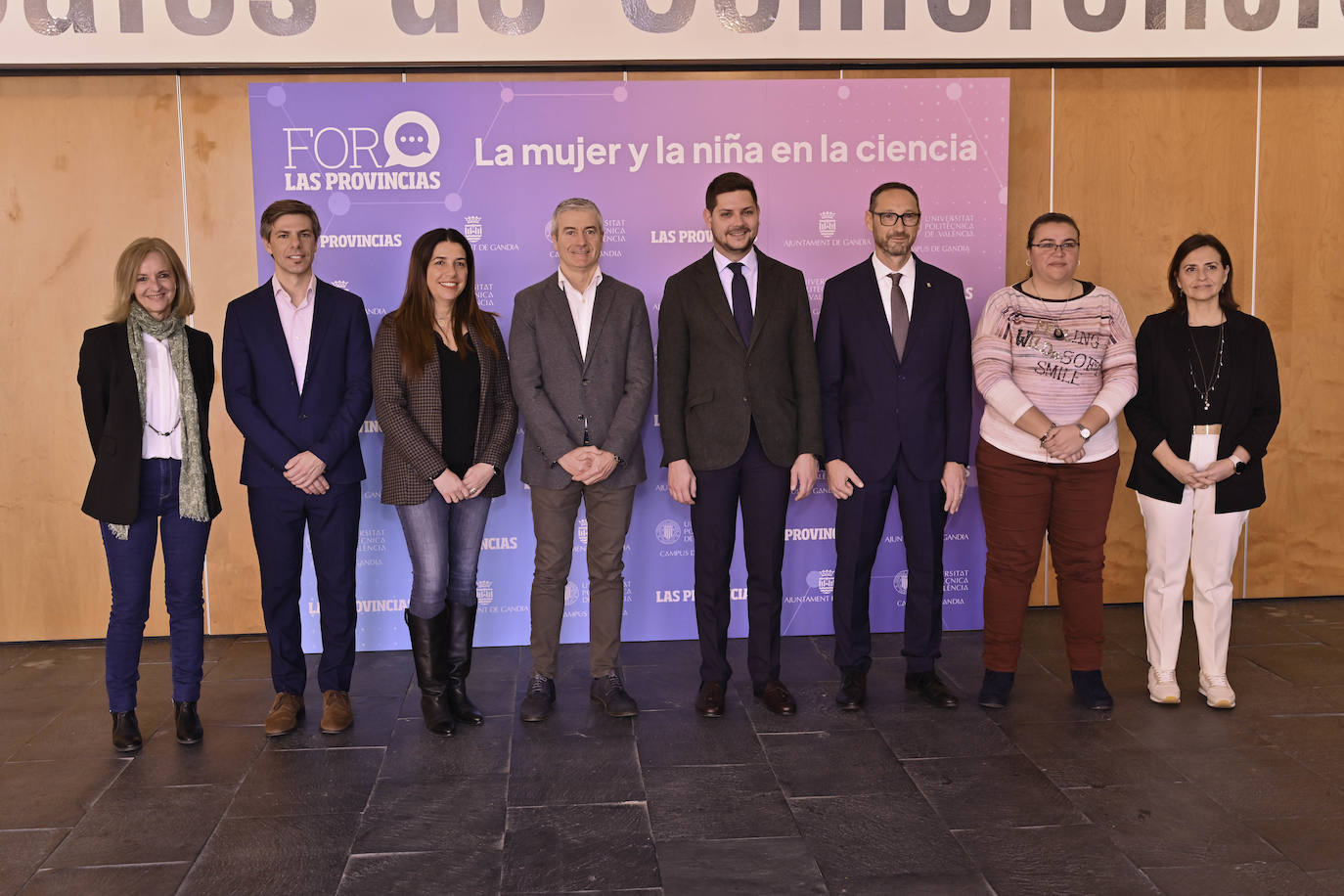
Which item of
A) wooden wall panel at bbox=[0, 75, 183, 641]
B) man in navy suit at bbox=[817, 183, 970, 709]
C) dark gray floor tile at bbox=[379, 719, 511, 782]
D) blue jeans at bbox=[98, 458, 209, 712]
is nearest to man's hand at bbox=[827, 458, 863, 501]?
man in navy suit at bbox=[817, 183, 970, 709]

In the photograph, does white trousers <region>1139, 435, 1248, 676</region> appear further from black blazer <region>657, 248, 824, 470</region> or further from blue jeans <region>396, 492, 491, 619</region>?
blue jeans <region>396, 492, 491, 619</region>

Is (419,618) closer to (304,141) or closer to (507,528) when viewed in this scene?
(507,528)

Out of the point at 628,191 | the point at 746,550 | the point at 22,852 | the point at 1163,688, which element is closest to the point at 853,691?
the point at 746,550

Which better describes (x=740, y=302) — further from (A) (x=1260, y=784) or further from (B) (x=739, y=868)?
(A) (x=1260, y=784)

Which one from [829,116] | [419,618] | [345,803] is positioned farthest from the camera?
[829,116]

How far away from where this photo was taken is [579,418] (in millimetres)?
3912

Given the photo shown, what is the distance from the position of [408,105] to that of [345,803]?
117 inches

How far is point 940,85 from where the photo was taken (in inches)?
190

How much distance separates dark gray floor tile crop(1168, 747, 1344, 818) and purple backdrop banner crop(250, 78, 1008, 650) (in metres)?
1.67

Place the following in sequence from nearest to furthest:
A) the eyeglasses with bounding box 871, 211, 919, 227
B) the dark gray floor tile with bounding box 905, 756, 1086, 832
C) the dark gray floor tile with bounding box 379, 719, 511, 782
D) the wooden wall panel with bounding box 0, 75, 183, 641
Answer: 1. the dark gray floor tile with bounding box 905, 756, 1086, 832
2. the dark gray floor tile with bounding box 379, 719, 511, 782
3. the eyeglasses with bounding box 871, 211, 919, 227
4. the wooden wall panel with bounding box 0, 75, 183, 641

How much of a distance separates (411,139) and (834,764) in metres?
3.16

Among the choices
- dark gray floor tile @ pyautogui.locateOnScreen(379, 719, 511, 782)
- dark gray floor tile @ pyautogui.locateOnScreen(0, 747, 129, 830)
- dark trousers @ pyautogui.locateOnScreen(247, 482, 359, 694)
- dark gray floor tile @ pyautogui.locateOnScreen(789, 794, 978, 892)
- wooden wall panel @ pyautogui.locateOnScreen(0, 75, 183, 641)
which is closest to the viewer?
dark gray floor tile @ pyautogui.locateOnScreen(789, 794, 978, 892)

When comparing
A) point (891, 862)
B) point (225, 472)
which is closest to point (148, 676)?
point (225, 472)

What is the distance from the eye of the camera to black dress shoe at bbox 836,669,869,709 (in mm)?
3982
